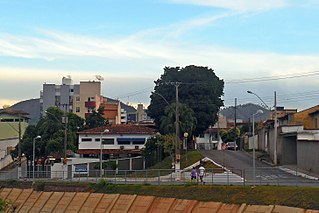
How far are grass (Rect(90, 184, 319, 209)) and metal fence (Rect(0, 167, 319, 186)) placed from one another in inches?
97.4

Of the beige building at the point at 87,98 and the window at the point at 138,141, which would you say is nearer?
the window at the point at 138,141

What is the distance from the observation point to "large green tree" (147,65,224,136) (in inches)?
3620

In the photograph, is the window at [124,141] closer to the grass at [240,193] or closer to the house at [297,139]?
the house at [297,139]

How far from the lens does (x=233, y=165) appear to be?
2916 inches

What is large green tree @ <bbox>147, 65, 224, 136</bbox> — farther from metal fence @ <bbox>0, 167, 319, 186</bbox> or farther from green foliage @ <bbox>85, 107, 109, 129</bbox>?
green foliage @ <bbox>85, 107, 109, 129</bbox>

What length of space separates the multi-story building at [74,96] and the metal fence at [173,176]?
234 feet

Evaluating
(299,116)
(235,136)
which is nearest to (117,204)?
(299,116)

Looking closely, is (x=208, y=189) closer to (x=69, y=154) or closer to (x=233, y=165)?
(x=233, y=165)

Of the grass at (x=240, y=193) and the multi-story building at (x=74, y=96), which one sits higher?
the multi-story building at (x=74, y=96)

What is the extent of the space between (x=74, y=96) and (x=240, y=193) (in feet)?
370

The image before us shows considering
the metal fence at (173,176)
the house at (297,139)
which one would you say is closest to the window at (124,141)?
the house at (297,139)

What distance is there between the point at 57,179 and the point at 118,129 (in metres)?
30.3

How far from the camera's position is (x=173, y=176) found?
2376 inches

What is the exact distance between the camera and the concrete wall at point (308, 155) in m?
60.8
